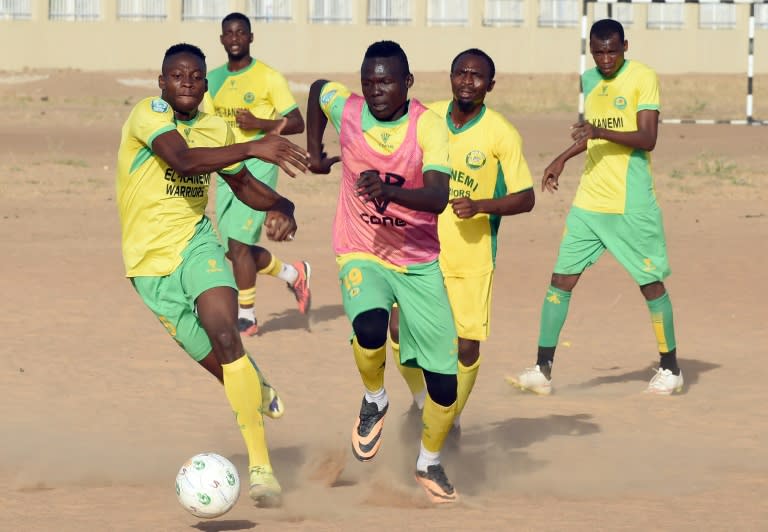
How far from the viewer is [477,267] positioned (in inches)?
329

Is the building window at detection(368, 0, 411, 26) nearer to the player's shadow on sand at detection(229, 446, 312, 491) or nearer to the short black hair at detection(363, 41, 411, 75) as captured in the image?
the player's shadow on sand at detection(229, 446, 312, 491)

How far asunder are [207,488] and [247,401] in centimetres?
71

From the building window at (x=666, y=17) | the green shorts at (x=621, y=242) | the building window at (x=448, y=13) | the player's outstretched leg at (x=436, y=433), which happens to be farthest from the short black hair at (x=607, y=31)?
the building window at (x=666, y=17)

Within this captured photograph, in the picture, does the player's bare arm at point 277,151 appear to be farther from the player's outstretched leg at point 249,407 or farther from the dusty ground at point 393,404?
the dusty ground at point 393,404

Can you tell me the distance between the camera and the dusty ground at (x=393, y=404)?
729 cm

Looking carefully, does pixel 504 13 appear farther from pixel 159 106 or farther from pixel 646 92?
pixel 159 106

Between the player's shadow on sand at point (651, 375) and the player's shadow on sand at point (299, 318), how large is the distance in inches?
113

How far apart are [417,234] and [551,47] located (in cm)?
4354

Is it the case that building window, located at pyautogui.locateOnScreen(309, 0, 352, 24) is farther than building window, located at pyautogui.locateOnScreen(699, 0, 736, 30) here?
No

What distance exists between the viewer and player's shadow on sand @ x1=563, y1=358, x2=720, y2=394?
10656 mm

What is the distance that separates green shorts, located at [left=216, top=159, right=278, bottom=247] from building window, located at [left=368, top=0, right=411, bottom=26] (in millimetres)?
37407

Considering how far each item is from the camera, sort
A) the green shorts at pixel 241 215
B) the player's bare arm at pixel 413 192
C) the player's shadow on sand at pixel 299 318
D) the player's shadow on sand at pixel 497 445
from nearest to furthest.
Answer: the player's bare arm at pixel 413 192 < the player's shadow on sand at pixel 497 445 < the green shorts at pixel 241 215 < the player's shadow on sand at pixel 299 318

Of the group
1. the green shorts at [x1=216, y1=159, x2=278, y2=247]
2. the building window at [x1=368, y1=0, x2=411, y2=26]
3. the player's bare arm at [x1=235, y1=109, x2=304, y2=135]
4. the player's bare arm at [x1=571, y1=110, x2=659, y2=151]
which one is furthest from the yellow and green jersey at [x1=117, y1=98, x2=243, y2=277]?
the building window at [x1=368, y1=0, x2=411, y2=26]

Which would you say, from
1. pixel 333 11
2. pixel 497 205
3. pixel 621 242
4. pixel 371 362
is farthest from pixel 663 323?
pixel 333 11
